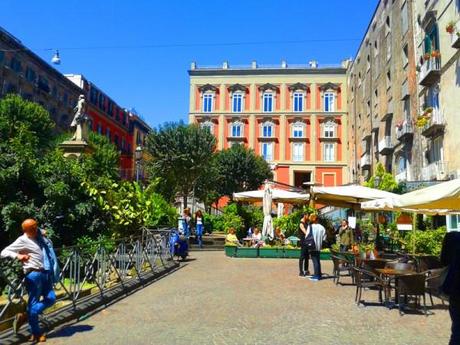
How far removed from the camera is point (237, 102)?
55.5 meters

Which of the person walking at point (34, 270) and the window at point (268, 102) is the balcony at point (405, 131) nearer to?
the window at point (268, 102)

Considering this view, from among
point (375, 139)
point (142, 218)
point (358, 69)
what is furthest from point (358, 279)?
point (358, 69)

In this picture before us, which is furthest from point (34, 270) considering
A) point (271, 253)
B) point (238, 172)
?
point (238, 172)

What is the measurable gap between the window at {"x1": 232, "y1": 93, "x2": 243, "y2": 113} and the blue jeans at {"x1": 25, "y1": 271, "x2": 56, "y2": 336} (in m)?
50.0

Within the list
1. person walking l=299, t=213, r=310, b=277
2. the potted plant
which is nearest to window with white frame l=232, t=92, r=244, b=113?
the potted plant

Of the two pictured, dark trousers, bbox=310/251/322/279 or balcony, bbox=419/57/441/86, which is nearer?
dark trousers, bbox=310/251/322/279

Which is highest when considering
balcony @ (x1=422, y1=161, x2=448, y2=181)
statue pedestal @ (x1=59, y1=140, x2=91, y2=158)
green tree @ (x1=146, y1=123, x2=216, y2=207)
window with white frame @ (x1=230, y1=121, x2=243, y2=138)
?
window with white frame @ (x1=230, y1=121, x2=243, y2=138)

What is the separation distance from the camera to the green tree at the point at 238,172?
44.9m

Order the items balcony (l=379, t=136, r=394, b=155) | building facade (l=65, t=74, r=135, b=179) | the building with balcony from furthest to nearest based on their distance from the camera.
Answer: building facade (l=65, t=74, r=135, b=179)
balcony (l=379, t=136, r=394, b=155)
the building with balcony

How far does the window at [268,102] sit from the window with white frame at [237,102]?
2.65 metres

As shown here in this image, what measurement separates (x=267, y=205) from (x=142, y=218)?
625cm

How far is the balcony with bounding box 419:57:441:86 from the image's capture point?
82.3 ft

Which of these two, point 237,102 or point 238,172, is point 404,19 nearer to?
point 238,172

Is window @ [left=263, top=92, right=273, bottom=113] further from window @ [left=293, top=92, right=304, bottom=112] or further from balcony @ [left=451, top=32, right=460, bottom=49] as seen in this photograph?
balcony @ [left=451, top=32, right=460, bottom=49]
